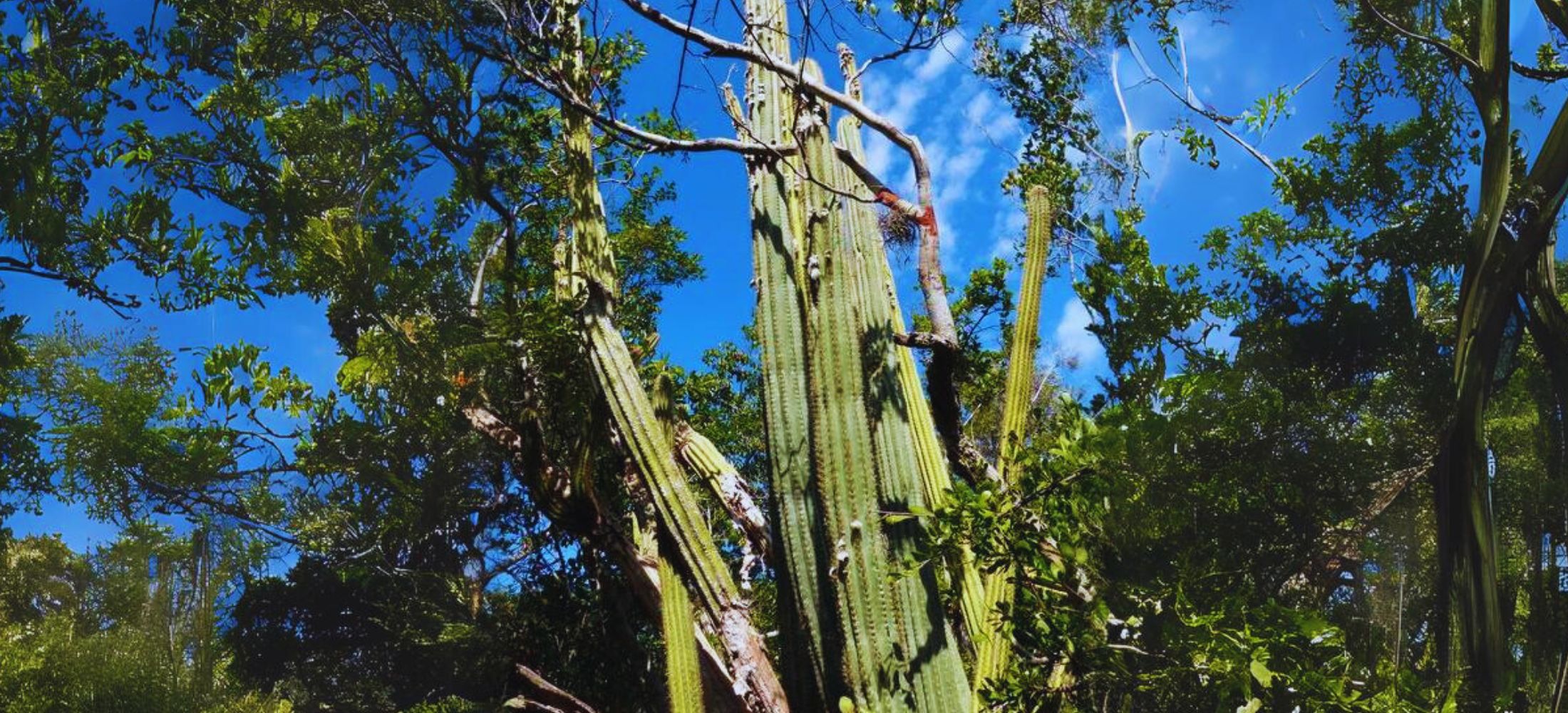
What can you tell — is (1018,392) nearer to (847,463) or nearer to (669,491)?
(847,463)

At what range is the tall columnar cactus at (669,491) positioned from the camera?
3.47 m

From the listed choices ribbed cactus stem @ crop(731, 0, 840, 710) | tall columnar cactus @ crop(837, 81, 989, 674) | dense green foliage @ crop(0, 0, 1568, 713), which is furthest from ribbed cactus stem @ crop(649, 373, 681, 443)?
tall columnar cactus @ crop(837, 81, 989, 674)

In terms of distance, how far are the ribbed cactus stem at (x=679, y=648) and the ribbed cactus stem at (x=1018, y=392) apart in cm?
96

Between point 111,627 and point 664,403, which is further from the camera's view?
point 111,627

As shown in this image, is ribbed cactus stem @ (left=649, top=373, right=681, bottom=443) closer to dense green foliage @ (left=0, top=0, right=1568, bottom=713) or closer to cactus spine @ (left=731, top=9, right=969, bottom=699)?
dense green foliage @ (left=0, top=0, right=1568, bottom=713)

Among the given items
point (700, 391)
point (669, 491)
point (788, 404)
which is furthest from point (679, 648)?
point (700, 391)

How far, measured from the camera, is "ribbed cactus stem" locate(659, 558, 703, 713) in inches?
136

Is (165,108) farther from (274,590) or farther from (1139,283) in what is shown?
(1139,283)

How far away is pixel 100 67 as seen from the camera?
4664 millimetres

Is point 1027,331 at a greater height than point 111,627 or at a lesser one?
greater

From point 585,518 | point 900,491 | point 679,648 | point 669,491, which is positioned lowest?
point 679,648

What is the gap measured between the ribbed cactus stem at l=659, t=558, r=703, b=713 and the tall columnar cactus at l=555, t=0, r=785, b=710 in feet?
0.11

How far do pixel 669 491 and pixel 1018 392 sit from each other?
1170 millimetres

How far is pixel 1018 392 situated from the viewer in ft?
10.6
